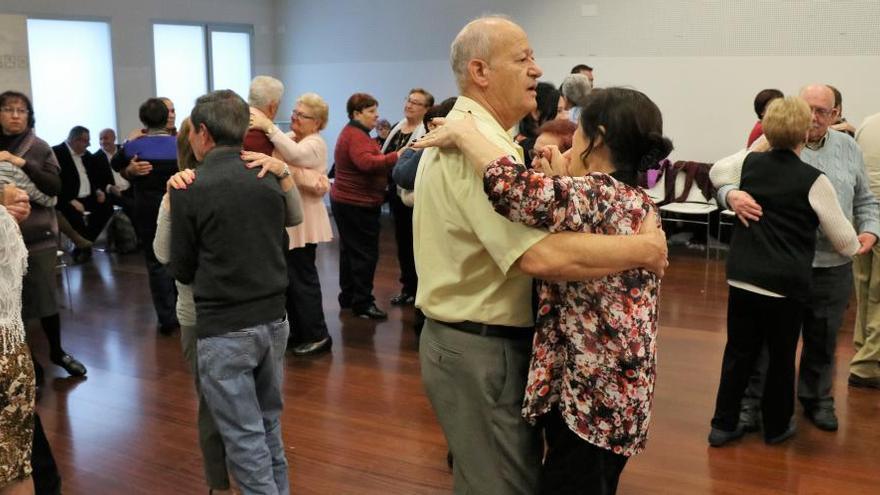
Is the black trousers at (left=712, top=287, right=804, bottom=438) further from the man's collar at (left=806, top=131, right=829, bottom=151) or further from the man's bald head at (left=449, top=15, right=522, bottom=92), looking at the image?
the man's bald head at (left=449, top=15, right=522, bottom=92)

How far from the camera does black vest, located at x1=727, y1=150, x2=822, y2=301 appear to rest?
329 cm

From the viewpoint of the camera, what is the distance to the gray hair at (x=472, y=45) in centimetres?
185

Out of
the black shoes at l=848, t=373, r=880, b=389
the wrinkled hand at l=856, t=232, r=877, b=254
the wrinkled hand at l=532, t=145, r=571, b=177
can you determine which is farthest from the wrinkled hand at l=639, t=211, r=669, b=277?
the black shoes at l=848, t=373, r=880, b=389

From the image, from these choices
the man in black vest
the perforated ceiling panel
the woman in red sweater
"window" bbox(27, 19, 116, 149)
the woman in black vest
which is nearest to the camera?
the woman in black vest

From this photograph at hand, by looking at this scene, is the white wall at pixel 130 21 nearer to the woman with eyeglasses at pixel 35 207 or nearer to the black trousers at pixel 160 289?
the black trousers at pixel 160 289

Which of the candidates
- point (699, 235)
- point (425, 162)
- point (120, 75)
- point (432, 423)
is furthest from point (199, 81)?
point (425, 162)

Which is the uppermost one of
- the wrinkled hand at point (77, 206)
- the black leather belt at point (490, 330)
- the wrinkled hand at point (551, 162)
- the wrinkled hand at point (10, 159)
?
the wrinkled hand at point (551, 162)

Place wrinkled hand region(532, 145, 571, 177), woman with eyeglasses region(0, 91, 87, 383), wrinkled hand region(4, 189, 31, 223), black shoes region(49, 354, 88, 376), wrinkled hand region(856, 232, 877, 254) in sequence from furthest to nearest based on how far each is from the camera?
black shoes region(49, 354, 88, 376)
woman with eyeglasses region(0, 91, 87, 383)
wrinkled hand region(856, 232, 877, 254)
wrinkled hand region(4, 189, 31, 223)
wrinkled hand region(532, 145, 571, 177)

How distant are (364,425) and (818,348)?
7.19ft

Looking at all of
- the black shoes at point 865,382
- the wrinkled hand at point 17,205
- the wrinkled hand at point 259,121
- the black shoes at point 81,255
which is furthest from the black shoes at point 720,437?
the black shoes at point 81,255

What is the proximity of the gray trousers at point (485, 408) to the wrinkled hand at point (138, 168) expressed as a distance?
3.64 m

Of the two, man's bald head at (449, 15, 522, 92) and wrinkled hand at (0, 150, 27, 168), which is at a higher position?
man's bald head at (449, 15, 522, 92)

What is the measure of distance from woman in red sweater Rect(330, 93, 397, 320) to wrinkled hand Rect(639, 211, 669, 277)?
3.55 m

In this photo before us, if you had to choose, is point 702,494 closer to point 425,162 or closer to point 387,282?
point 425,162
